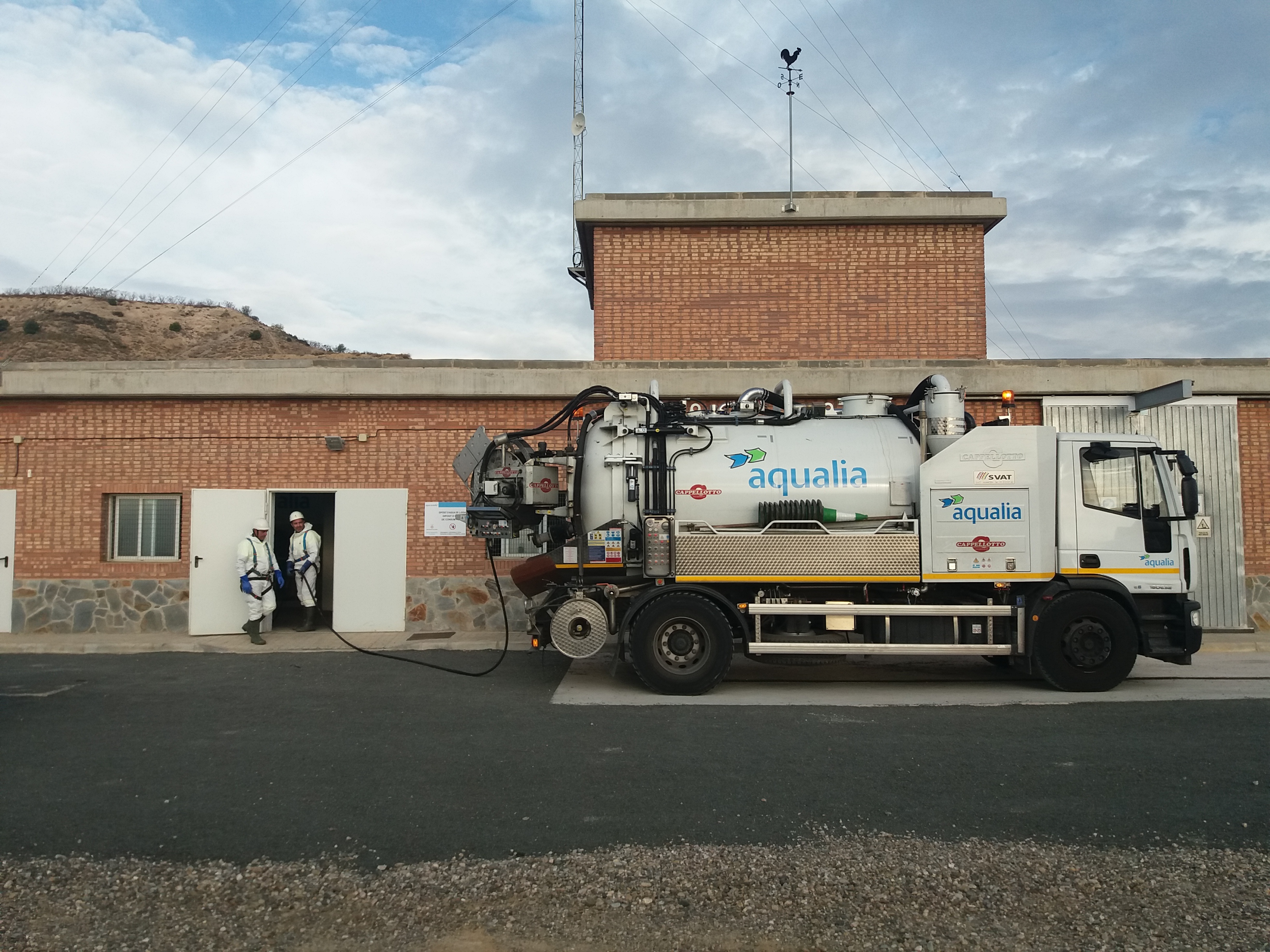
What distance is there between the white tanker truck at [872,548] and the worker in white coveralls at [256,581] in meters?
5.17

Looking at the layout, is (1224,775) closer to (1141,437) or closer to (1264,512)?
(1141,437)

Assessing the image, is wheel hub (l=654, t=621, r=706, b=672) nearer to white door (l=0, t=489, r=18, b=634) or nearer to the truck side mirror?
the truck side mirror

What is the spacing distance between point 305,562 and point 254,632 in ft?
4.03

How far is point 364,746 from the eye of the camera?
659cm

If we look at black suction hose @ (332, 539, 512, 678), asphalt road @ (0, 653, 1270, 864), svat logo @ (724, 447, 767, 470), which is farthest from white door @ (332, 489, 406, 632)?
svat logo @ (724, 447, 767, 470)

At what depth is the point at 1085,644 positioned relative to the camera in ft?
28.7

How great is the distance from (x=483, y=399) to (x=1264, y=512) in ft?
39.2

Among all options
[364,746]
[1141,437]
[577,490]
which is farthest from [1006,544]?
[364,746]

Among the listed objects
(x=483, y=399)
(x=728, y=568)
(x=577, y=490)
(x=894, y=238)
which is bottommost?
(x=728, y=568)

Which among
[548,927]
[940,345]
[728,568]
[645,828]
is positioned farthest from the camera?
[940,345]

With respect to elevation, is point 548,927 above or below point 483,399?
below

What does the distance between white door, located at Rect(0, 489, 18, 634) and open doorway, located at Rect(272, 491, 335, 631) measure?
12.2 ft

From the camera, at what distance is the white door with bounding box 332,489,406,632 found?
501 inches

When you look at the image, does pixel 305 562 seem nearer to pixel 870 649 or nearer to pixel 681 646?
pixel 681 646
